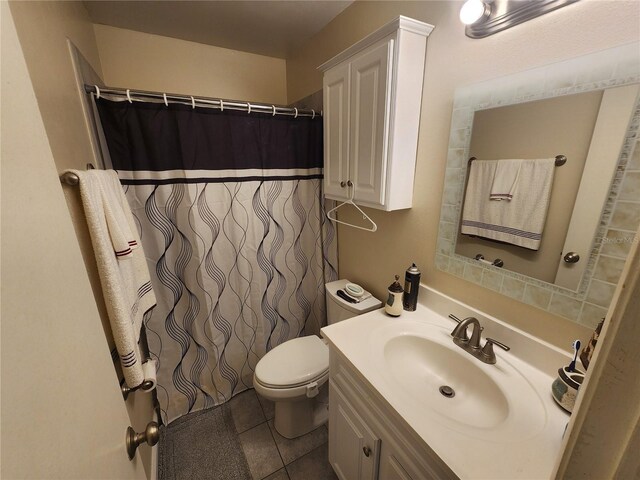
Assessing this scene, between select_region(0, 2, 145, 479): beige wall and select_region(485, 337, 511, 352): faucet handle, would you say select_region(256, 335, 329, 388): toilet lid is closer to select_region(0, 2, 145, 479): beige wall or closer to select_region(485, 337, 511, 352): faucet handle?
select_region(485, 337, 511, 352): faucet handle

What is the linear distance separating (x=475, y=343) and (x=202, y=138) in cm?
155

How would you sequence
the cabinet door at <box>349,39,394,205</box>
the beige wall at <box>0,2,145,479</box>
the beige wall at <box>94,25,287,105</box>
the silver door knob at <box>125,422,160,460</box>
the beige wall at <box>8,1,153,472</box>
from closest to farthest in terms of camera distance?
the beige wall at <box>0,2,145,479</box> → the silver door knob at <box>125,422,160,460</box> → the beige wall at <box>8,1,153,472</box> → the cabinet door at <box>349,39,394,205</box> → the beige wall at <box>94,25,287,105</box>

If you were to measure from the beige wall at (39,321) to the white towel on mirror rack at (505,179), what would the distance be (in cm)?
116

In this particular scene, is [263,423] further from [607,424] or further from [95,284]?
[607,424]

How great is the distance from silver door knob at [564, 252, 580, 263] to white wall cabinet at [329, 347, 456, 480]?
668 millimetres

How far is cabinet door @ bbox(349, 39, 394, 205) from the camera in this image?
3.50ft

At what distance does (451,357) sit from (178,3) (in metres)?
2.10

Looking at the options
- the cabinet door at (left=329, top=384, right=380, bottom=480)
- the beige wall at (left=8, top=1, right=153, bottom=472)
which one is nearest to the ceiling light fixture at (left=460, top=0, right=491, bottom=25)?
the beige wall at (left=8, top=1, right=153, bottom=472)

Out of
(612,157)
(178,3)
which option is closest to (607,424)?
(612,157)

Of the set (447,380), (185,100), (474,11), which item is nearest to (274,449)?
(447,380)

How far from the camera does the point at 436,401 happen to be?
2.81 feet

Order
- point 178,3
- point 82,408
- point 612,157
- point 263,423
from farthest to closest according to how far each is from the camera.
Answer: point 263,423
point 178,3
point 612,157
point 82,408

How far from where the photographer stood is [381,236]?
148 cm

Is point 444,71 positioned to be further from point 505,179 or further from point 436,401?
point 436,401
